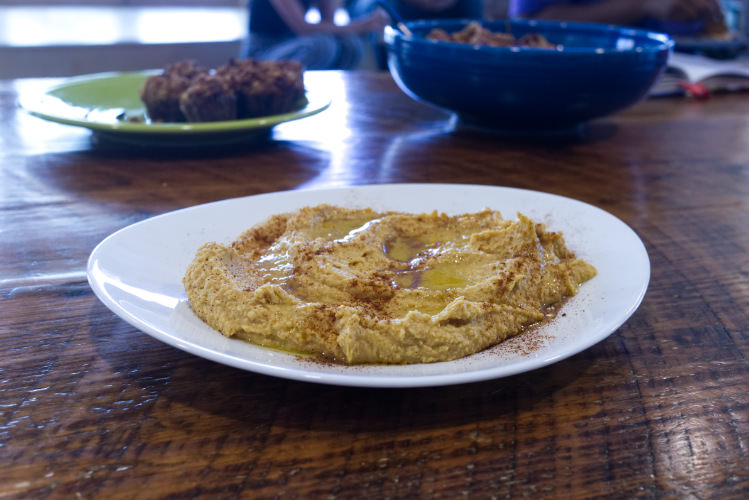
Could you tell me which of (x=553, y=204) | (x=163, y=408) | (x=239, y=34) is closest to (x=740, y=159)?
(x=553, y=204)

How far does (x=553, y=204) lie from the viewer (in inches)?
40.6

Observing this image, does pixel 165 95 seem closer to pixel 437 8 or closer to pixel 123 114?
pixel 123 114

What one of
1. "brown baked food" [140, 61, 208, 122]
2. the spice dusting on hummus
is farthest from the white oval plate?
"brown baked food" [140, 61, 208, 122]

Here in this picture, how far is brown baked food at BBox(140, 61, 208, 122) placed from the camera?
5.33ft

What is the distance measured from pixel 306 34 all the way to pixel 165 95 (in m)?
2.16

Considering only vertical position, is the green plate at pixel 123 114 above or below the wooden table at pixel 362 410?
above

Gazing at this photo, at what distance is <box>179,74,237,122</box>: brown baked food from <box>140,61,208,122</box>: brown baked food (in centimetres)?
3

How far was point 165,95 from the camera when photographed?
5.32ft

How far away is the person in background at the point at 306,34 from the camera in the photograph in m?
3.53

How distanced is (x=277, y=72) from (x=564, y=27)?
95 cm

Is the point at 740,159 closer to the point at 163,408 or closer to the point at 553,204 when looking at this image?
the point at 553,204

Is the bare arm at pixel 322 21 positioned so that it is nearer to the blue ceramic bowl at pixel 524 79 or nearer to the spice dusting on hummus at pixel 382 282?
the blue ceramic bowl at pixel 524 79

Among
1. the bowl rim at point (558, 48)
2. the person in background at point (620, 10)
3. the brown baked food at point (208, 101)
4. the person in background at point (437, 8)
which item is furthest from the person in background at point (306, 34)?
the brown baked food at point (208, 101)

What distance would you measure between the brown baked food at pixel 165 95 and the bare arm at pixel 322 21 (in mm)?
1958
